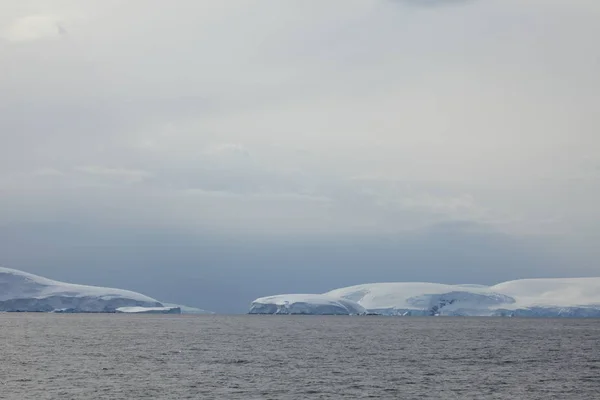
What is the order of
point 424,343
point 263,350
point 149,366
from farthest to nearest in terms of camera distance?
point 424,343 → point 263,350 → point 149,366

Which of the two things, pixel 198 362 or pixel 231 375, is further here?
pixel 198 362

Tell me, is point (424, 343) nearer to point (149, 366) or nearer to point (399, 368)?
point (399, 368)

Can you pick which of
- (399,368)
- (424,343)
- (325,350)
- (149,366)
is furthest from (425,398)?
(424,343)

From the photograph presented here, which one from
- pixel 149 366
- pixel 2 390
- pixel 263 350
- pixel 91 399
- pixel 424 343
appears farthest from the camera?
pixel 424 343

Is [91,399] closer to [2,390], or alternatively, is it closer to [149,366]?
[2,390]

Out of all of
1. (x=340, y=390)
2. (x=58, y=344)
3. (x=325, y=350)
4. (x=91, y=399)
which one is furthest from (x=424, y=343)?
(x=91, y=399)

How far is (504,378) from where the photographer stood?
160 feet

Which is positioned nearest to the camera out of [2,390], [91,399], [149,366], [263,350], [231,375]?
[91,399]

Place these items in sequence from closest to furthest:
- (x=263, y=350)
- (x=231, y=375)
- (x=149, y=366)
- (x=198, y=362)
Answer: (x=231, y=375) → (x=149, y=366) → (x=198, y=362) → (x=263, y=350)

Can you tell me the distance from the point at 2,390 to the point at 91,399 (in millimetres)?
5939

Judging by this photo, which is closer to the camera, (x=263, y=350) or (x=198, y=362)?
(x=198, y=362)

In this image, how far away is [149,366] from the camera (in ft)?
174

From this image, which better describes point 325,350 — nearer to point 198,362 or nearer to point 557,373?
point 198,362

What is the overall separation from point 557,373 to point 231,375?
21962mm
